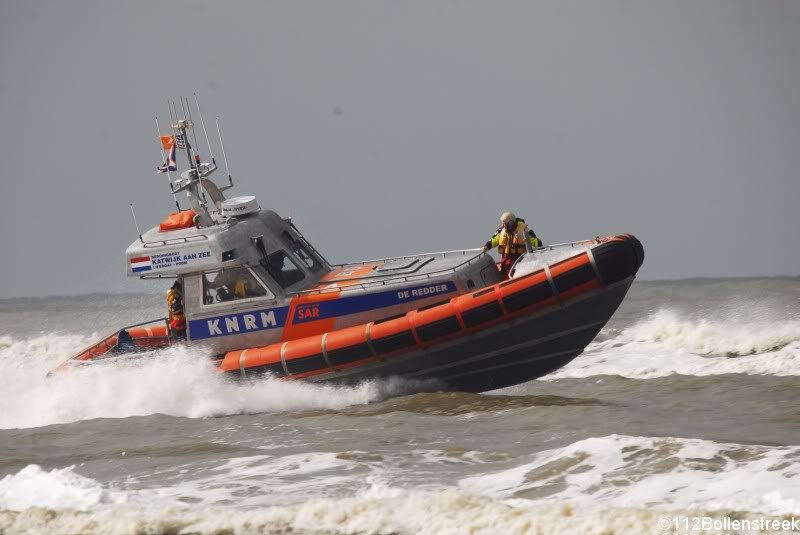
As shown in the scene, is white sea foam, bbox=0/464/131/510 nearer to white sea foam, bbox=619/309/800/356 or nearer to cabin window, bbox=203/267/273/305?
cabin window, bbox=203/267/273/305

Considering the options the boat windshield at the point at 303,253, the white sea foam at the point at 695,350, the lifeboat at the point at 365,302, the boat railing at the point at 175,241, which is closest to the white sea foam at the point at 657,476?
the lifeboat at the point at 365,302

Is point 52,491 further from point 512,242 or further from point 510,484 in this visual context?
point 512,242

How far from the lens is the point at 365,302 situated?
31.3ft

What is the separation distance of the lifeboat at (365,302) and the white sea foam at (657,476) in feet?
6.40

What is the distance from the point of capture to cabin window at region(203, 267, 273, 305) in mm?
9867

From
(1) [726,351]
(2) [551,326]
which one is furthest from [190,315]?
(1) [726,351]

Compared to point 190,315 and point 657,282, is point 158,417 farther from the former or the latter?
point 657,282

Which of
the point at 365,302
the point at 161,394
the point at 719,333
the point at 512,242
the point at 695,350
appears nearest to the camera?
the point at 365,302

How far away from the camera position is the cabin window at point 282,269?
998cm

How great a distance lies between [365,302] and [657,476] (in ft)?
12.5

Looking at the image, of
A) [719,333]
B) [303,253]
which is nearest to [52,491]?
[303,253]

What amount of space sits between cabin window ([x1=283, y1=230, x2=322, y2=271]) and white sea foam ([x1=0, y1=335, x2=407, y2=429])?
1305 mm

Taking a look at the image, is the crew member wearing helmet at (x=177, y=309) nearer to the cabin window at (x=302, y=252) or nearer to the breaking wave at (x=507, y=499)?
the cabin window at (x=302, y=252)

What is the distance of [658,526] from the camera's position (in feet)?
17.9
